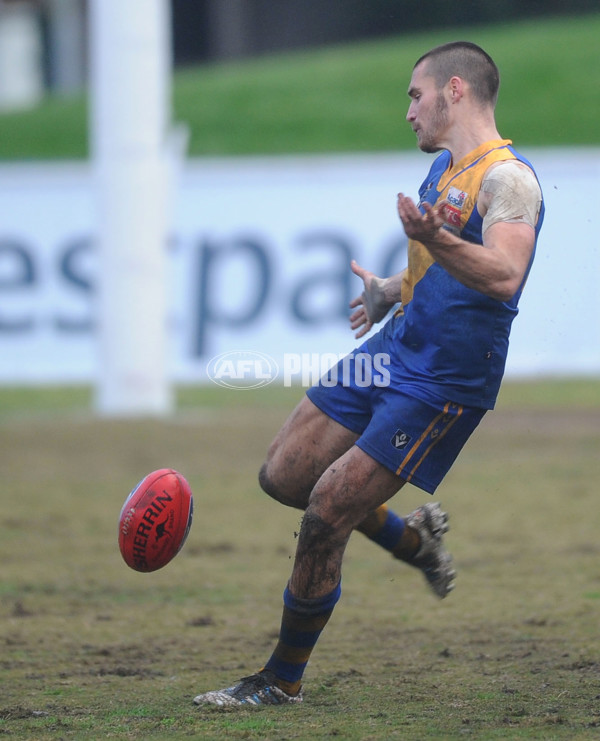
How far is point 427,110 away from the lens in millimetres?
4883

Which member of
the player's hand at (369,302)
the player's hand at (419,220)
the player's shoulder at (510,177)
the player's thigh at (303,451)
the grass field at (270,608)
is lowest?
the grass field at (270,608)

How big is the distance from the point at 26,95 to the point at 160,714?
3142 cm

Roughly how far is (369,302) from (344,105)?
21546 millimetres

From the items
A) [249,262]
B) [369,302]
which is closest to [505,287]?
[369,302]

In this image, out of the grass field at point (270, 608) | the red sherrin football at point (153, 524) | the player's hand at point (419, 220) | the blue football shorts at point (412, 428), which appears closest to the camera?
the player's hand at point (419, 220)

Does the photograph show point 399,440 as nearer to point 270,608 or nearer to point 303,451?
point 303,451

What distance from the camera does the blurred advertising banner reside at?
1588 cm

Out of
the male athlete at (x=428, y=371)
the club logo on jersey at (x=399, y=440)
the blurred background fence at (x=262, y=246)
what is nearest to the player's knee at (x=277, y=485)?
the male athlete at (x=428, y=371)

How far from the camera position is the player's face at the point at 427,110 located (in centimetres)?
487

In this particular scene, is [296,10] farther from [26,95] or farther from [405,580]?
[405,580]

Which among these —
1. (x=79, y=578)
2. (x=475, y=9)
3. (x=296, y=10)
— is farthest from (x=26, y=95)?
(x=79, y=578)

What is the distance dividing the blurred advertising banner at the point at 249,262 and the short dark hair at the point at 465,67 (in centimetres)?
1055

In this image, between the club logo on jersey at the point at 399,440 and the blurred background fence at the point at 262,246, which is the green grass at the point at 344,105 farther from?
the club logo on jersey at the point at 399,440

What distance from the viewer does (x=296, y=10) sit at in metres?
34.8
